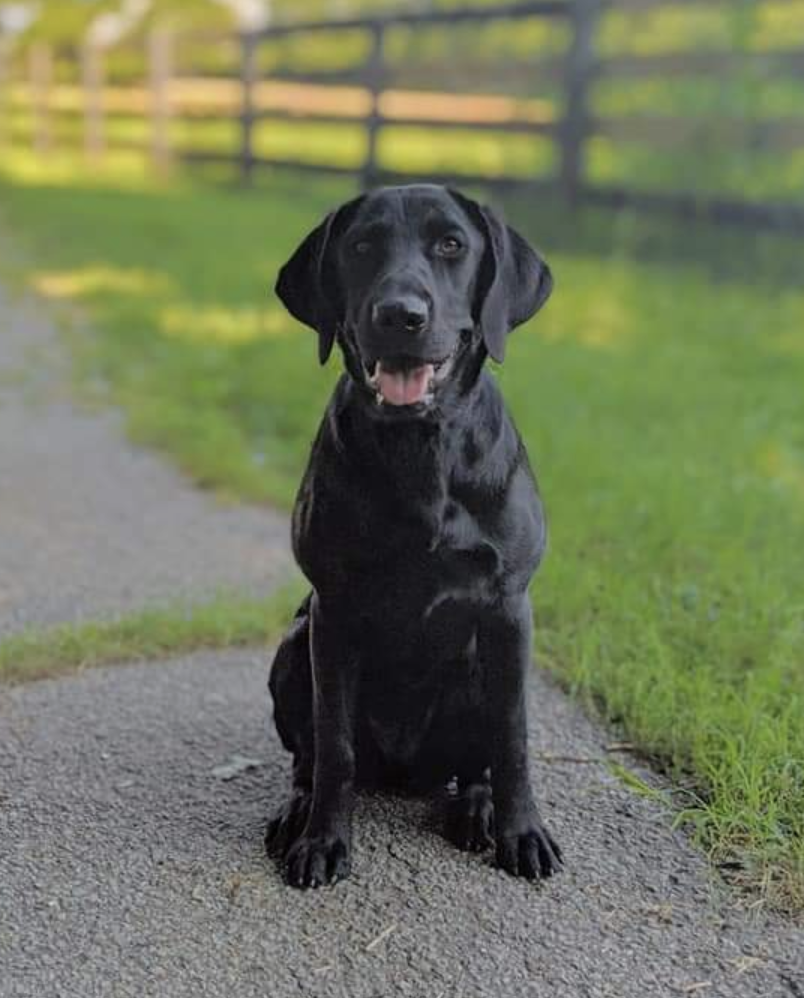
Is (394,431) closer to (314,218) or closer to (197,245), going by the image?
(197,245)

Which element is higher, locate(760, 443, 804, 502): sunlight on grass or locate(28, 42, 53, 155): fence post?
locate(28, 42, 53, 155): fence post

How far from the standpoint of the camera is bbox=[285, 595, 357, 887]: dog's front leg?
7.93 feet

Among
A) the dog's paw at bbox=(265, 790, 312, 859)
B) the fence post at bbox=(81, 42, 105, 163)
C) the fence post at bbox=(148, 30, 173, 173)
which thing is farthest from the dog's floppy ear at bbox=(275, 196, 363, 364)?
the fence post at bbox=(81, 42, 105, 163)

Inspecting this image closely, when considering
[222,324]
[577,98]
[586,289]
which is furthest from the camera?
[577,98]

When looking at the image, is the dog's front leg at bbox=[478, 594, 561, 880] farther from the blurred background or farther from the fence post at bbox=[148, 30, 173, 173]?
the fence post at bbox=[148, 30, 173, 173]

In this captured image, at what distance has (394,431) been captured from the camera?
2.34 metres

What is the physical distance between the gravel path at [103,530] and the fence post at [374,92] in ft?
22.6

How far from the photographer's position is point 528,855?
8.12 feet

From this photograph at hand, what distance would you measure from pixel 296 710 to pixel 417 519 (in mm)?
568

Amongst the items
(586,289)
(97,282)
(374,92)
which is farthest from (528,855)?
(374,92)

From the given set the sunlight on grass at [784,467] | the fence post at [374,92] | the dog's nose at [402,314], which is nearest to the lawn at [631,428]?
the sunlight on grass at [784,467]

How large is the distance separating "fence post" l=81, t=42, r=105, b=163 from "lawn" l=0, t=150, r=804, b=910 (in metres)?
8.41

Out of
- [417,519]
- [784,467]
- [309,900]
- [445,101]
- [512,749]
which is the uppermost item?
[445,101]

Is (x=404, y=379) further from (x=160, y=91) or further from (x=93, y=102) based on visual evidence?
(x=93, y=102)
